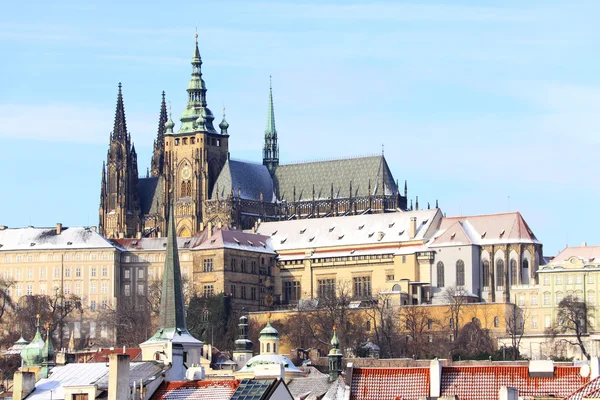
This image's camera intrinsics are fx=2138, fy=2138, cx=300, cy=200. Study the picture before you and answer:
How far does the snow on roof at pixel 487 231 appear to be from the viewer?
608ft

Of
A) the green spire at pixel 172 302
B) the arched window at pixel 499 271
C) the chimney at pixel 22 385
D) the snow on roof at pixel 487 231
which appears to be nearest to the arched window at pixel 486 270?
the arched window at pixel 499 271

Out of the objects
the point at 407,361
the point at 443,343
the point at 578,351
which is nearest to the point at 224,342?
the point at 443,343

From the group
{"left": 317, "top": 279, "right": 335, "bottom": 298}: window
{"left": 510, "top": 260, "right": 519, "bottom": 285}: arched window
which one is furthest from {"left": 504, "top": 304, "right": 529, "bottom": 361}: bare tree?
{"left": 317, "top": 279, "right": 335, "bottom": 298}: window

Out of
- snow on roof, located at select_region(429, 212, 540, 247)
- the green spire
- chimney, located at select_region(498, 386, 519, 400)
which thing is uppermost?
snow on roof, located at select_region(429, 212, 540, 247)

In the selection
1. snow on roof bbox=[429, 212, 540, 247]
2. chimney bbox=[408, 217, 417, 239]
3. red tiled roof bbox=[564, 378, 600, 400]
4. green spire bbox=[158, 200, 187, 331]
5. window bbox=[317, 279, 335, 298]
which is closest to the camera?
red tiled roof bbox=[564, 378, 600, 400]

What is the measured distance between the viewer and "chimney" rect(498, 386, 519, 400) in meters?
61.2

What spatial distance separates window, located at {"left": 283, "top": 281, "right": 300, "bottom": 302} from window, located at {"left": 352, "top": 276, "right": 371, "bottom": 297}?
6138mm

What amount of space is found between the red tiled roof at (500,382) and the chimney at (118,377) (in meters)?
9.89

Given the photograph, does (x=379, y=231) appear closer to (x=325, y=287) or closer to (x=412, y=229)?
(x=412, y=229)

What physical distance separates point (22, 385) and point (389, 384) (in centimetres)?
1328

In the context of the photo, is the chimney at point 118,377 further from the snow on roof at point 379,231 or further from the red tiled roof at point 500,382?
the snow on roof at point 379,231

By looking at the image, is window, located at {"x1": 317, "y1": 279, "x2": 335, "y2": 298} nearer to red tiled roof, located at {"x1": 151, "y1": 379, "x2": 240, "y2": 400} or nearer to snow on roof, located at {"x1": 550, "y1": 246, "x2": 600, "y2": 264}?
snow on roof, located at {"x1": 550, "y1": 246, "x2": 600, "y2": 264}

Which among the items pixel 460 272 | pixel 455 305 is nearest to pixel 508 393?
pixel 455 305

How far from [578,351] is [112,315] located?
43.7 metres
